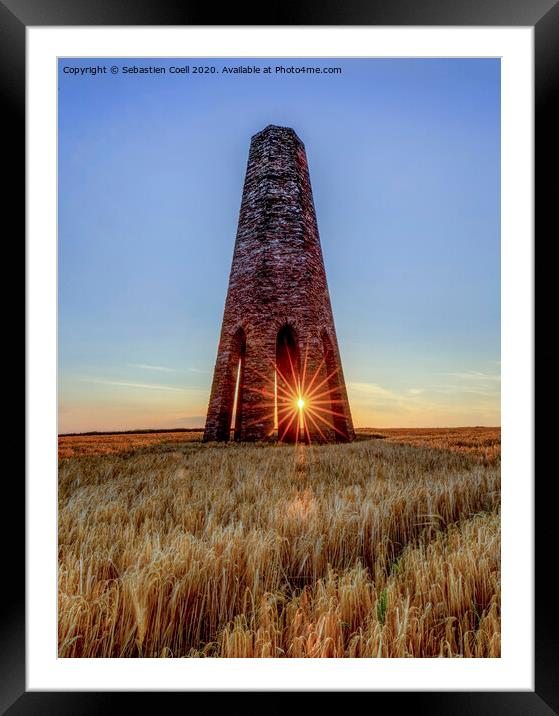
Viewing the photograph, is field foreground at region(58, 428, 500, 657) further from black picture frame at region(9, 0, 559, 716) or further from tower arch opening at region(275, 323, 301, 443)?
tower arch opening at region(275, 323, 301, 443)

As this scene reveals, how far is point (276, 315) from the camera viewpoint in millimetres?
10758

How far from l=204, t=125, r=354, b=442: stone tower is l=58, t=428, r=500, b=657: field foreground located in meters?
7.06

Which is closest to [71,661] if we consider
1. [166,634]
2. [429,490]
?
[166,634]

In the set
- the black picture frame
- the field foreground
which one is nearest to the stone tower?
the field foreground

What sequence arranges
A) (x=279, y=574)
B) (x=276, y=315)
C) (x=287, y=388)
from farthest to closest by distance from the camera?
(x=287, y=388) < (x=276, y=315) < (x=279, y=574)

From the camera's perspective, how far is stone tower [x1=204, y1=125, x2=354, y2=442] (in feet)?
34.9
